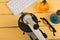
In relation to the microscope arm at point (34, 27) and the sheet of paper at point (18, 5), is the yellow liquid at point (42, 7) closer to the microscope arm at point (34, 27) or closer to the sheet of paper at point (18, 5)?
the sheet of paper at point (18, 5)

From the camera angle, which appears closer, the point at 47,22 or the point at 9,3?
the point at 47,22

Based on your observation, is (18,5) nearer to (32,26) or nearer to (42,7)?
(42,7)

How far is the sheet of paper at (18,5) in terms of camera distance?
1.46 metres

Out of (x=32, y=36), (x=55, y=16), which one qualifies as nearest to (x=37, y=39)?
(x=32, y=36)

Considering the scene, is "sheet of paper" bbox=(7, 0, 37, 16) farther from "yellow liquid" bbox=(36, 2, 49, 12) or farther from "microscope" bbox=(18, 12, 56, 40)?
"microscope" bbox=(18, 12, 56, 40)

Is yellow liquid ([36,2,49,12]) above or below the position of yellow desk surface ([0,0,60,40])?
above

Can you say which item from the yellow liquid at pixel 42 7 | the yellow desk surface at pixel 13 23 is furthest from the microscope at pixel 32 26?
the yellow liquid at pixel 42 7

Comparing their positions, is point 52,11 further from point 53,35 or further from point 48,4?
point 53,35

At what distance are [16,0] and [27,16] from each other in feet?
1.11

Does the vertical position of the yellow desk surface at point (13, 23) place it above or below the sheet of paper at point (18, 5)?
below

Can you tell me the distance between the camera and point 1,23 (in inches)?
56.7

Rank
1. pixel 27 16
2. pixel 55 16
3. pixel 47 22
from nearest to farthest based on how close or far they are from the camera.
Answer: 1. pixel 27 16
2. pixel 47 22
3. pixel 55 16

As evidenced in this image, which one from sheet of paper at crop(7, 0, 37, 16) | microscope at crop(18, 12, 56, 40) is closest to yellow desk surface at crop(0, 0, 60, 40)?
sheet of paper at crop(7, 0, 37, 16)

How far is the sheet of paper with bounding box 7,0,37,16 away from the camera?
146 centimetres
